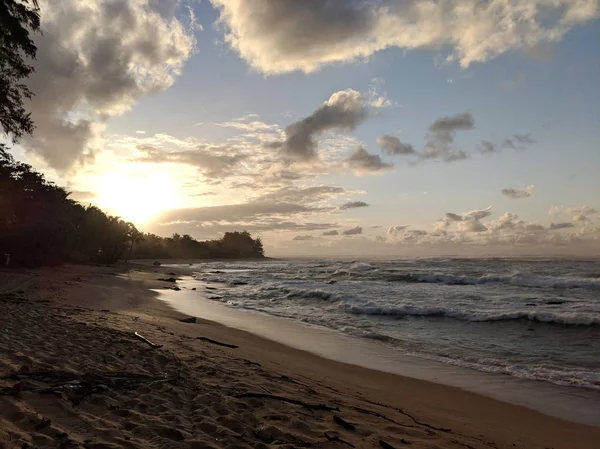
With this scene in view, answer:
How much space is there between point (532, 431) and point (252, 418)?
4593 mm

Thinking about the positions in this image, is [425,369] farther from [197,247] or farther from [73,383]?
[197,247]

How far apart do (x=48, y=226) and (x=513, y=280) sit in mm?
44223

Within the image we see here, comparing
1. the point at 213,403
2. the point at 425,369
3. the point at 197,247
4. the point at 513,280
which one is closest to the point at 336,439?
the point at 213,403

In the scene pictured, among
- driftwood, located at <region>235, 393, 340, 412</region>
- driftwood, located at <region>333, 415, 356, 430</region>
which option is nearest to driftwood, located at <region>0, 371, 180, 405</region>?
driftwood, located at <region>235, 393, 340, 412</region>

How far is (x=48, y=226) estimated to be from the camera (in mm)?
34531

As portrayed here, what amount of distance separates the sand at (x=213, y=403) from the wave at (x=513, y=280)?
28.5 metres

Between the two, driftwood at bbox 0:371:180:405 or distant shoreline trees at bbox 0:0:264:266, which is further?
distant shoreline trees at bbox 0:0:264:266

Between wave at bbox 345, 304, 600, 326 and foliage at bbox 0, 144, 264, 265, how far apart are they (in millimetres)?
17386

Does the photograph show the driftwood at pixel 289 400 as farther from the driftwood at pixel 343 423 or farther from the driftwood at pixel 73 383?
the driftwood at pixel 73 383

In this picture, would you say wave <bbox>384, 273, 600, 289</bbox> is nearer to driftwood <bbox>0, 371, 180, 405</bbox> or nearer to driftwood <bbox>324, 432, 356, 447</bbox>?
driftwood <bbox>324, 432, 356, 447</bbox>

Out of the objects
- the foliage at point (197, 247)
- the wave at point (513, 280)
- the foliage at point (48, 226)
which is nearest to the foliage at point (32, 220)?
the foliage at point (48, 226)

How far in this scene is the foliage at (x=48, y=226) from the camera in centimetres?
2797

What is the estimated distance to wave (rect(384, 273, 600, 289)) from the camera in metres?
29.3

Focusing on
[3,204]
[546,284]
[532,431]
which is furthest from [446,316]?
[3,204]
